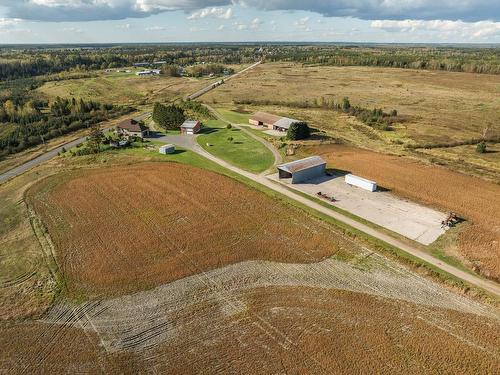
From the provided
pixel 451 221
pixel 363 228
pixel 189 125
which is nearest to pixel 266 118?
pixel 189 125

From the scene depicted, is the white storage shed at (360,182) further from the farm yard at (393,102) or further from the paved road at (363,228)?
the farm yard at (393,102)

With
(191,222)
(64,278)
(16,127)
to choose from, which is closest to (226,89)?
(16,127)

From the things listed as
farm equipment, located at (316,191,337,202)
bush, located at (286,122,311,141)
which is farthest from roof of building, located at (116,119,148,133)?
farm equipment, located at (316,191,337,202)

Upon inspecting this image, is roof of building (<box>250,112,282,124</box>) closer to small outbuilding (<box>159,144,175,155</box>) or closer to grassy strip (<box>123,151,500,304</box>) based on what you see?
small outbuilding (<box>159,144,175,155</box>)

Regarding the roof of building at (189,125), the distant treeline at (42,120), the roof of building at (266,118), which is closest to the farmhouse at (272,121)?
the roof of building at (266,118)

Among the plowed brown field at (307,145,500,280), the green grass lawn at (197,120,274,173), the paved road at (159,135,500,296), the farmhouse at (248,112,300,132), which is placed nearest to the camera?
the paved road at (159,135,500,296)
